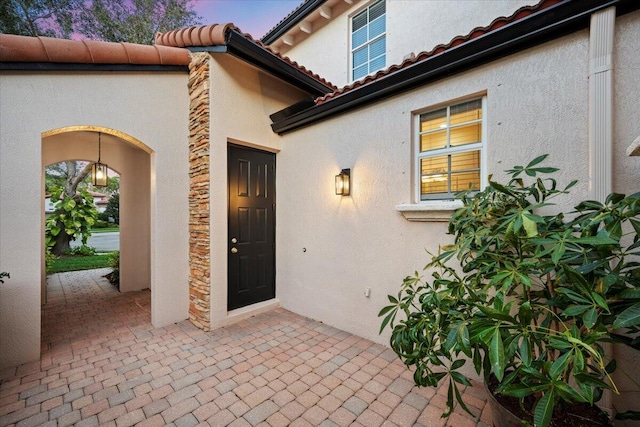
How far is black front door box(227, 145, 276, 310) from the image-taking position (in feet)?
17.1

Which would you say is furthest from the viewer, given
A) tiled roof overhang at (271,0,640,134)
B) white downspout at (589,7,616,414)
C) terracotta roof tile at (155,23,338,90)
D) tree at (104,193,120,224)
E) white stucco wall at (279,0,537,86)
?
tree at (104,193,120,224)

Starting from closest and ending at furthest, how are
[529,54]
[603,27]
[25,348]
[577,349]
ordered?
[577,349] → [603,27] → [529,54] → [25,348]

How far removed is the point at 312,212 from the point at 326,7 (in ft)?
20.7

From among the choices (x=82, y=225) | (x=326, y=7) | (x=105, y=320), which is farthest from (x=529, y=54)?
(x=82, y=225)

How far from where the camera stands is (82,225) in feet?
34.7

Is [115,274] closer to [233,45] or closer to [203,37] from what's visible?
[203,37]

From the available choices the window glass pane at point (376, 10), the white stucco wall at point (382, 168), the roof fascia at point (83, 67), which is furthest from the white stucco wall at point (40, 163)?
the window glass pane at point (376, 10)

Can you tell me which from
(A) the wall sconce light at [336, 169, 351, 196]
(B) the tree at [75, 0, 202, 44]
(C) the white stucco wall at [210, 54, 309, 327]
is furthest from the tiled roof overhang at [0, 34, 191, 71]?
(B) the tree at [75, 0, 202, 44]

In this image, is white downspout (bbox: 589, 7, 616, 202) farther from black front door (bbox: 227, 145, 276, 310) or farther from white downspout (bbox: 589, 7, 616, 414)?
black front door (bbox: 227, 145, 276, 310)

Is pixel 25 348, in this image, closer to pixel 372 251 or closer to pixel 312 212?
pixel 312 212

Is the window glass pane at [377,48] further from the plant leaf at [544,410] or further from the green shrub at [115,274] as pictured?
the green shrub at [115,274]

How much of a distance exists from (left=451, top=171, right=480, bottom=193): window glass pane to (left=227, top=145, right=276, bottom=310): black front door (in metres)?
3.71

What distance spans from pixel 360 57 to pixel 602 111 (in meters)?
6.18

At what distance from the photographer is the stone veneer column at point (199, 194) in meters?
4.73
